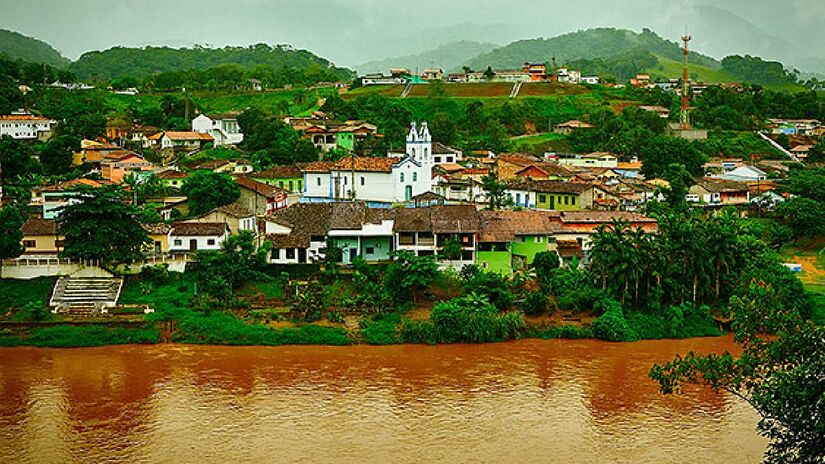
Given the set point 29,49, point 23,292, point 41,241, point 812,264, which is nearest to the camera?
point 23,292

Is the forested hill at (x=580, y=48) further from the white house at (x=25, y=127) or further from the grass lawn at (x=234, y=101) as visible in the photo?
the white house at (x=25, y=127)

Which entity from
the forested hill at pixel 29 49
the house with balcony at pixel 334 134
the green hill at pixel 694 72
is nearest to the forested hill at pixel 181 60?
the forested hill at pixel 29 49

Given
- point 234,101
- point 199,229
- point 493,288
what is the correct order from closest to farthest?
point 493,288 → point 199,229 → point 234,101

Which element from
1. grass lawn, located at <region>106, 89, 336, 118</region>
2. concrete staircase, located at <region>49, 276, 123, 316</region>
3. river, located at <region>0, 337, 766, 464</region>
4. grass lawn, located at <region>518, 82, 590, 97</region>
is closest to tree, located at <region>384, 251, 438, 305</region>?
river, located at <region>0, 337, 766, 464</region>

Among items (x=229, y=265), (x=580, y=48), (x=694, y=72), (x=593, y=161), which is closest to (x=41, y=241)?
(x=229, y=265)

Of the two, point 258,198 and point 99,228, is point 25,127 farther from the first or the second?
point 99,228

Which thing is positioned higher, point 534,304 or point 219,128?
point 219,128

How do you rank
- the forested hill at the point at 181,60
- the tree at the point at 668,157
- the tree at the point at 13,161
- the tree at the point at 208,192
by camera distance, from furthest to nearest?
the forested hill at the point at 181,60 < the tree at the point at 668,157 < the tree at the point at 13,161 < the tree at the point at 208,192
